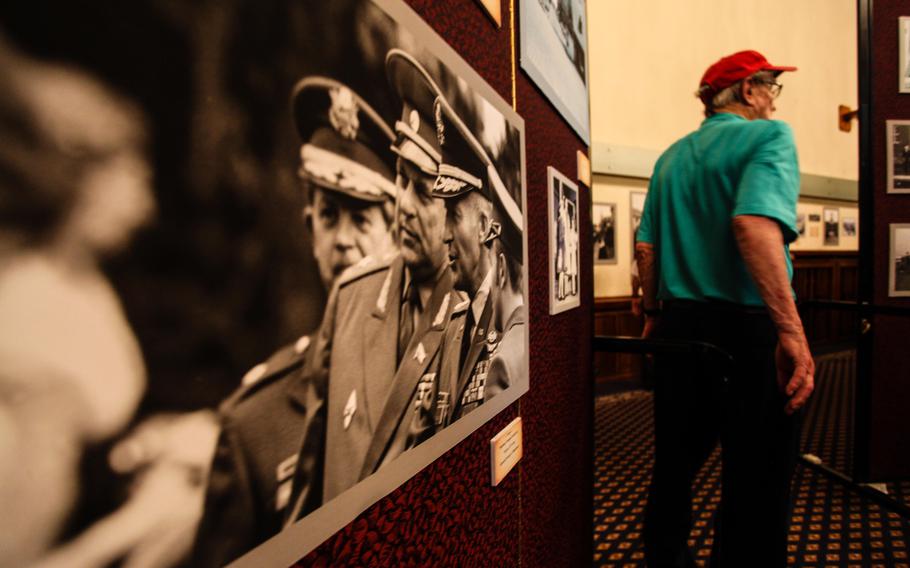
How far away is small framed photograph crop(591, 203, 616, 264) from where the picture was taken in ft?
14.9

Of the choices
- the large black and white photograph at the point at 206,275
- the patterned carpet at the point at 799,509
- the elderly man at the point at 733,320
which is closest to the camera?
the large black and white photograph at the point at 206,275

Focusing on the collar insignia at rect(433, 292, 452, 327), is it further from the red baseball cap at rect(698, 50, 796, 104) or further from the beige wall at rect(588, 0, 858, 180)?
the beige wall at rect(588, 0, 858, 180)

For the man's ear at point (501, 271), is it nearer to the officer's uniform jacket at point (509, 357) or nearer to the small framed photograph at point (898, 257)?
the officer's uniform jacket at point (509, 357)

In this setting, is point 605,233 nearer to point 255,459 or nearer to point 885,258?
point 885,258

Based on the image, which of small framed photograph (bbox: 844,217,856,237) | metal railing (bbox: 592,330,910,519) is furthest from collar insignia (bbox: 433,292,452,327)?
small framed photograph (bbox: 844,217,856,237)

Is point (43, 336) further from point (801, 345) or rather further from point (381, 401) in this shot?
point (801, 345)

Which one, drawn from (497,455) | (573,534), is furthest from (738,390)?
(497,455)

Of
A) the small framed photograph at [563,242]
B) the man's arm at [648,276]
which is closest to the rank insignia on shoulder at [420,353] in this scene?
the small framed photograph at [563,242]

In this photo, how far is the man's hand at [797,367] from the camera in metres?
1.14

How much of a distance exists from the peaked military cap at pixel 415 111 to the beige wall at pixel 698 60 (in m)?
4.20

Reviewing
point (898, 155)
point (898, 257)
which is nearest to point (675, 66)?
point (898, 155)

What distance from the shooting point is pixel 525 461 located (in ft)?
3.06

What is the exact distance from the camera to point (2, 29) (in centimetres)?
20

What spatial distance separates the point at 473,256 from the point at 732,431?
1.02 m
